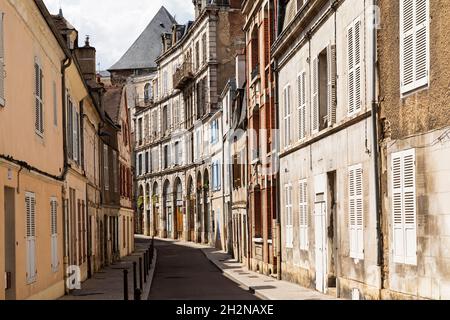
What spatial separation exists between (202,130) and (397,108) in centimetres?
5015

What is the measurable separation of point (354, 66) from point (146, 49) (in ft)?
250

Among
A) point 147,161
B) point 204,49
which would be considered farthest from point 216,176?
point 147,161

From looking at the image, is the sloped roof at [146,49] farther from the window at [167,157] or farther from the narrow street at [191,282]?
the narrow street at [191,282]

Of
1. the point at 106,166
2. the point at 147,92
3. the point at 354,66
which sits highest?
the point at 147,92

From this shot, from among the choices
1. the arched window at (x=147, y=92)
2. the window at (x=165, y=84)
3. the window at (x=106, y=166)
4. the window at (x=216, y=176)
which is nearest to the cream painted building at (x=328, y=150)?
the window at (x=106, y=166)

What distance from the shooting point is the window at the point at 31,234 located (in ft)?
54.1

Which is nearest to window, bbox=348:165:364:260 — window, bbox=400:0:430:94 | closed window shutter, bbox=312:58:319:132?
window, bbox=400:0:430:94

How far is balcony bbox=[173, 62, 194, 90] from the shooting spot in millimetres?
71500

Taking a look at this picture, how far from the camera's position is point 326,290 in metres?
21.0

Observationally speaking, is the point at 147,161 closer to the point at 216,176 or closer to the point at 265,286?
the point at 216,176

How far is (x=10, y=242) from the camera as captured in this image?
14.9 meters

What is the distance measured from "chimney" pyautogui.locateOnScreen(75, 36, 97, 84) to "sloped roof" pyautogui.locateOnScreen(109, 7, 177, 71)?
53.1 metres
